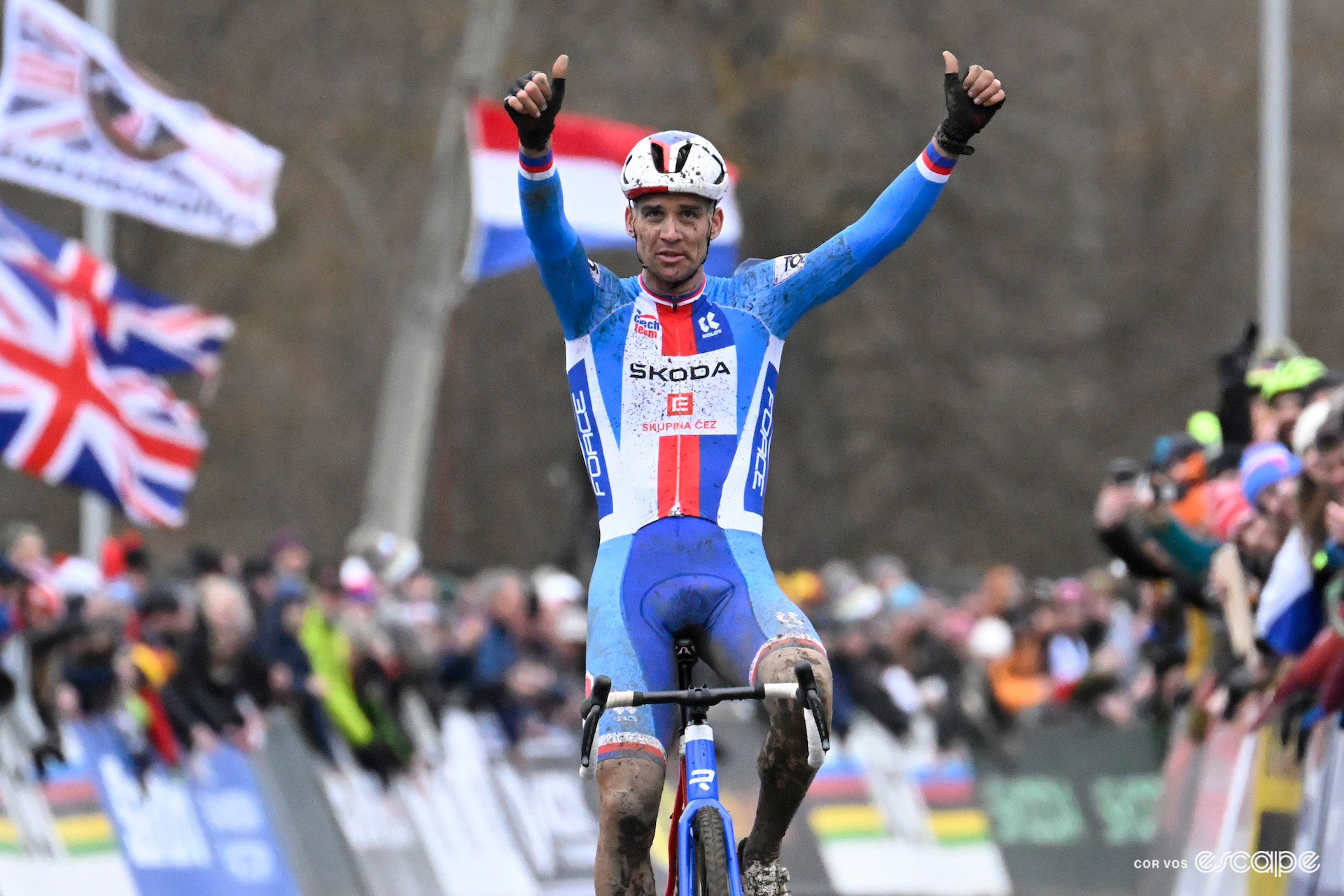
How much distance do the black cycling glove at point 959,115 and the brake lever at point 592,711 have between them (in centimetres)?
216

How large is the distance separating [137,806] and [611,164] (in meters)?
9.22

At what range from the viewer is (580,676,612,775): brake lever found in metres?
7.61

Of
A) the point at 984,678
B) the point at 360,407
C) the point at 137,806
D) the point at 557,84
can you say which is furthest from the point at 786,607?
the point at 360,407

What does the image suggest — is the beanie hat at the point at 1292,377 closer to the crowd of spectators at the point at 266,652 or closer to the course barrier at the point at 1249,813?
the course barrier at the point at 1249,813

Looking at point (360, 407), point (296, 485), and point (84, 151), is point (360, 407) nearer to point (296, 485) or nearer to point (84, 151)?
point (296, 485)

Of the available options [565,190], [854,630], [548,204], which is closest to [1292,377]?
[548,204]

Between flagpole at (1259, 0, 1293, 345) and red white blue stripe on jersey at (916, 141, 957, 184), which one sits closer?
red white blue stripe on jersey at (916, 141, 957, 184)

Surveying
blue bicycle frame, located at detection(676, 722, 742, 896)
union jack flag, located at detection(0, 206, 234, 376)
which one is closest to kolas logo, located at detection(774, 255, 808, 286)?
blue bicycle frame, located at detection(676, 722, 742, 896)

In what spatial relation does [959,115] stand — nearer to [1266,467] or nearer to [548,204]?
[548,204]

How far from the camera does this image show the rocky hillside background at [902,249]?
113 feet

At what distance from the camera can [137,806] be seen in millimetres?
14375

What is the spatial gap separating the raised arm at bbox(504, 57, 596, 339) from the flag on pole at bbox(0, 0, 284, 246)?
8.60 m

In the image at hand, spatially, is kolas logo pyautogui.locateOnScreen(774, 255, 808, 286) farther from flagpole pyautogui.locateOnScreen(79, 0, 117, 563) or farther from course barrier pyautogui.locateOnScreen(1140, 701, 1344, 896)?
flagpole pyautogui.locateOnScreen(79, 0, 117, 563)

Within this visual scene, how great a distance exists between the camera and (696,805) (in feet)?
25.5
